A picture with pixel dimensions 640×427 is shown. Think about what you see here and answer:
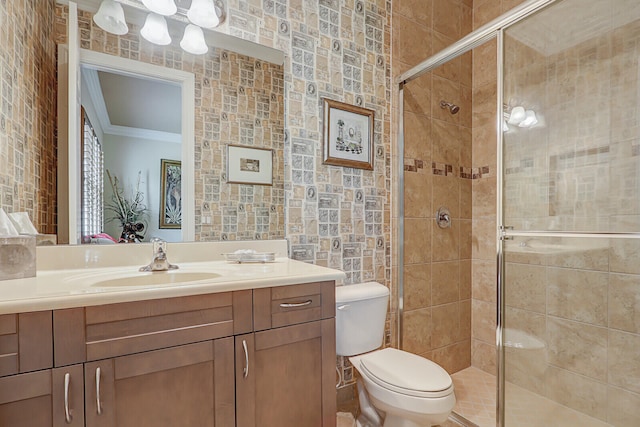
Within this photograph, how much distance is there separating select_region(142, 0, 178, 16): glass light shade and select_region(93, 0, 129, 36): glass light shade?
0.11m

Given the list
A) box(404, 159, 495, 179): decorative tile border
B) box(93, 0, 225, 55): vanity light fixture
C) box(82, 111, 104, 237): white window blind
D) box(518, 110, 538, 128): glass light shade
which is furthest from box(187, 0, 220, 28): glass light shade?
box(518, 110, 538, 128): glass light shade

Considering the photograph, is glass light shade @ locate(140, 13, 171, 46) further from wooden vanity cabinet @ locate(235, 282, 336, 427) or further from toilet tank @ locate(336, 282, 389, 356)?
toilet tank @ locate(336, 282, 389, 356)

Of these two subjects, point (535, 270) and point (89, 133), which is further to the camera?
point (535, 270)

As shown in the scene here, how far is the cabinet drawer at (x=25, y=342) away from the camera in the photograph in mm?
771

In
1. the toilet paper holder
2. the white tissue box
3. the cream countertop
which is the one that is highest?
the toilet paper holder

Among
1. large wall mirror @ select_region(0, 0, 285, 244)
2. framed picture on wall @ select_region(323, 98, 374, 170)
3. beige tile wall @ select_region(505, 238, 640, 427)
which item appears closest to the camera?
large wall mirror @ select_region(0, 0, 285, 244)

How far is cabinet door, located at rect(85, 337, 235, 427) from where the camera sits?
0.87 metres

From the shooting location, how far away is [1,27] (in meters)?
1.10

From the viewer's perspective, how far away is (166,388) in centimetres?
95

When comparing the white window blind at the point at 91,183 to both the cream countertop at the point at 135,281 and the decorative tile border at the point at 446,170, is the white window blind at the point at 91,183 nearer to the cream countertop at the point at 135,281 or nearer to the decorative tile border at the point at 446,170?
the cream countertop at the point at 135,281

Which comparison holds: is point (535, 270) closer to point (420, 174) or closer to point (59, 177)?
point (420, 174)

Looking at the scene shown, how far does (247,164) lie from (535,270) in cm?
158

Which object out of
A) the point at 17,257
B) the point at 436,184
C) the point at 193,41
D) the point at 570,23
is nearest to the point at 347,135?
the point at 436,184

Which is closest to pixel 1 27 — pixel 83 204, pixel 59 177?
pixel 59 177
